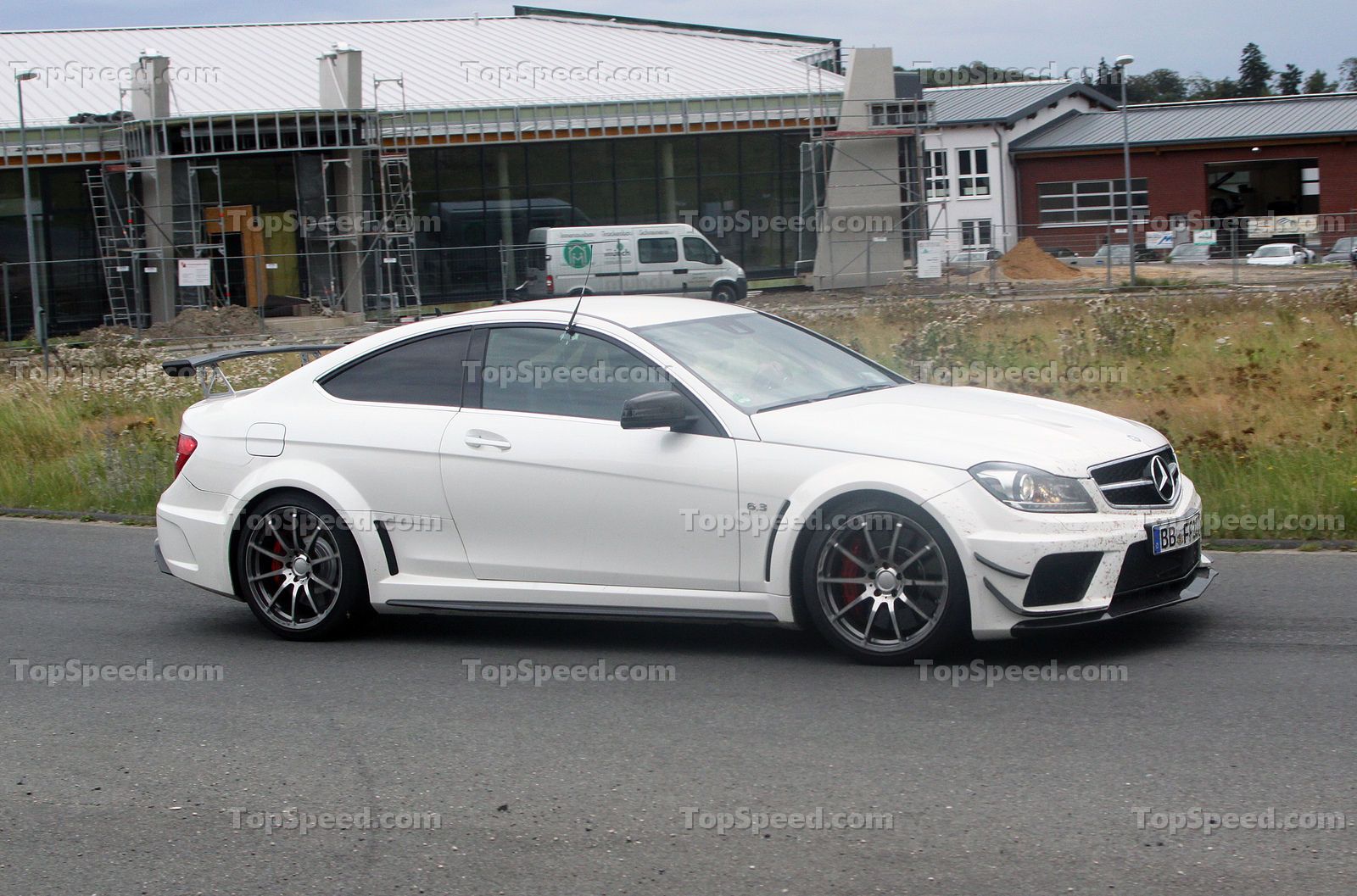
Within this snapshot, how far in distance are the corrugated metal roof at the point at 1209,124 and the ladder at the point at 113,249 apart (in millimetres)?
41962

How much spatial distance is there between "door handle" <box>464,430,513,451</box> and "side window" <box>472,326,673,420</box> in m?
0.16

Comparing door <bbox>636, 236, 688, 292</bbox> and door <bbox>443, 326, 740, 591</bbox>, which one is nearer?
door <bbox>443, 326, 740, 591</bbox>

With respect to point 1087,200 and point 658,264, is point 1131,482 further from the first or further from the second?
point 1087,200

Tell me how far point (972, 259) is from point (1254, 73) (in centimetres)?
12128

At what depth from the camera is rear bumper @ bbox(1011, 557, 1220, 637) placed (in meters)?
6.13

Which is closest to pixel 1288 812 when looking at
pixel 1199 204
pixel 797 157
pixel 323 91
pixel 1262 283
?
pixel 1262 283

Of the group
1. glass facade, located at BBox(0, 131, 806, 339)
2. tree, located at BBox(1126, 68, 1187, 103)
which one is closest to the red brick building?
glass facade, located at BBox(0, 131, 806, 339)

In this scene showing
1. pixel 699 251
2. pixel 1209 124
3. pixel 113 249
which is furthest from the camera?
pixel 1209 124

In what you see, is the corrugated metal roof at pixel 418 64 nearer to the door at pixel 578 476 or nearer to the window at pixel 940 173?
the window at pixel 940 173

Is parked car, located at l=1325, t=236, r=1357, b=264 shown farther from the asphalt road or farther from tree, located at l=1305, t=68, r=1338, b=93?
tree, located at l=1305, t=68, r=1338, b=93

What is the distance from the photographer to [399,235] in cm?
4072

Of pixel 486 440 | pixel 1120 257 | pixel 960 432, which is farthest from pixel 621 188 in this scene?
pixel 960 432

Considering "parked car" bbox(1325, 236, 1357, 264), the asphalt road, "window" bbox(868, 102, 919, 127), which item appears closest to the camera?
the asphalt road

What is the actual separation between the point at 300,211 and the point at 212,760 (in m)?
38.1
